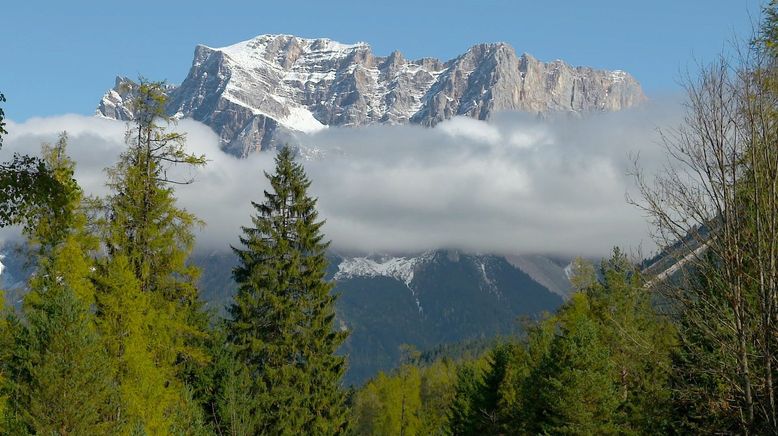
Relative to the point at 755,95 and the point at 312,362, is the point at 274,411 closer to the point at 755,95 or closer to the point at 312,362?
the point at 312,362

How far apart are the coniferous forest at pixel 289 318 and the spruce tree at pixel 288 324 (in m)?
0.09

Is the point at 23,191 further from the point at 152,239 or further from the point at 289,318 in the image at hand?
the point at 289,318

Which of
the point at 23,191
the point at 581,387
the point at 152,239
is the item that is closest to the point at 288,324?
the point at 152,239

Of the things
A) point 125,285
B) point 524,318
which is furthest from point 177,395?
point 524,318

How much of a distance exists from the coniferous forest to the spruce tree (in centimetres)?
9

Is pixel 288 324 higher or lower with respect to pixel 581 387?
higher

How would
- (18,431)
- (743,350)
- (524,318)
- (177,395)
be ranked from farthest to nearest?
(524,318) < (177,395) < (18,431) < (743,350)

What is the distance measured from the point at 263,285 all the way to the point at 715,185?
28132 mm

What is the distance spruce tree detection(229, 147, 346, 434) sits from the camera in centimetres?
3603

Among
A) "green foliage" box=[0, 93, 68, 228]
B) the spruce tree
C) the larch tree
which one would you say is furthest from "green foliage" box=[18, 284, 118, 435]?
"green foliage" box=[0, 93, 68, 228]

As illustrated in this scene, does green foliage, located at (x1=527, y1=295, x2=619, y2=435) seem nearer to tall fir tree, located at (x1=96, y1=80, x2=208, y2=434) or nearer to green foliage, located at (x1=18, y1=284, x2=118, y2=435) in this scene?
tall fir tree, located at (x1=96, y1=80, x2=208, y2=434)

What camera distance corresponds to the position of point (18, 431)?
25391 millimetres

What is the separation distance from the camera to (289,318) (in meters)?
36.6

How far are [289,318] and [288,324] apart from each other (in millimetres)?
276
